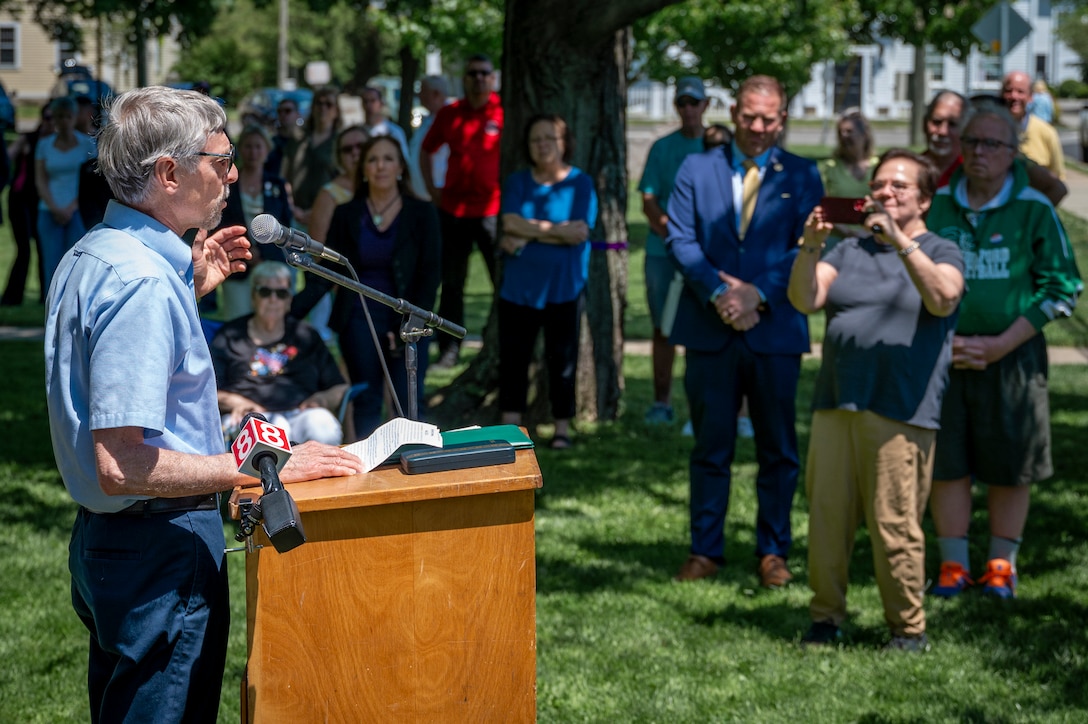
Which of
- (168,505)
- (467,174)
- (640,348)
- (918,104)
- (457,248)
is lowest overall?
(640,348)

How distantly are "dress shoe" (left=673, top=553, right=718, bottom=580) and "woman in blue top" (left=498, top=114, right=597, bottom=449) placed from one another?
8.03ft

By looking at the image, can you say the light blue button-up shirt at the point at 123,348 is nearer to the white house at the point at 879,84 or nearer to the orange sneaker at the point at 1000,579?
the orange sneaker at the point at 1000,579

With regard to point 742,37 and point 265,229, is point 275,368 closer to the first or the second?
point 265,229

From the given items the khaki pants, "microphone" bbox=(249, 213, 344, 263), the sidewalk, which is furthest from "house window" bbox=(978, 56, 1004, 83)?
"microphone" bbox=(249, 213, 344, 263)

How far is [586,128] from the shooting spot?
29.6ft

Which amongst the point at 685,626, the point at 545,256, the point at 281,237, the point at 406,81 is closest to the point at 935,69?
the point at 406,81

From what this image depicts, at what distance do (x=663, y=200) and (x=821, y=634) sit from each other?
15.3ft

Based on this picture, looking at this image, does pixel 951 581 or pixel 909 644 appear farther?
pixel 951 581

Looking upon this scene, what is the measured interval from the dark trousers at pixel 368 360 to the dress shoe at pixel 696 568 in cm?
204

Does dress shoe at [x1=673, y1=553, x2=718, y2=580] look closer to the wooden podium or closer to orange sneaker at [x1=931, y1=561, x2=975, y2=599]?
orange sneaker at [x1=931, y1=561, x2=975, y2=599]

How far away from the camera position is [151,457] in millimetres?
2881

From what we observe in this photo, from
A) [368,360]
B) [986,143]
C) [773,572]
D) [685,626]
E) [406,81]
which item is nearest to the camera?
[685,626]

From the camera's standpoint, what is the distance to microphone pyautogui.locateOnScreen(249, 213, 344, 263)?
3102 mm

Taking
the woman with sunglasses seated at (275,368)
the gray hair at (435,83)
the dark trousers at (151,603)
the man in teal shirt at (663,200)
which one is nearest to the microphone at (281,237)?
the dark trousers at (151,603)
